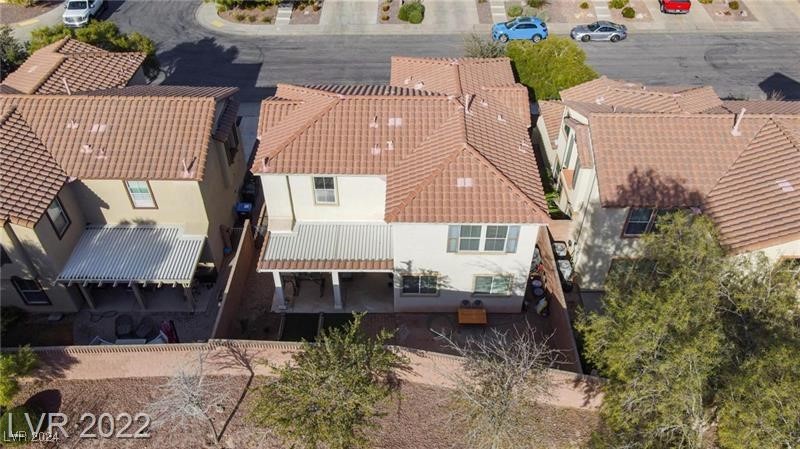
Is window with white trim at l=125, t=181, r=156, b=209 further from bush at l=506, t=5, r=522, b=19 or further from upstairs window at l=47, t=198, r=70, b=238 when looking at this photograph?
bush at l=506, t=5, r=522, b=19

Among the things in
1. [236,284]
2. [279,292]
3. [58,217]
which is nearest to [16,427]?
[58,217]

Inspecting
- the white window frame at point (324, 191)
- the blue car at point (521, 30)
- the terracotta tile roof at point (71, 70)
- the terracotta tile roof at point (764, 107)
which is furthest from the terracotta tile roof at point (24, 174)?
the blue car at point (521, 30)

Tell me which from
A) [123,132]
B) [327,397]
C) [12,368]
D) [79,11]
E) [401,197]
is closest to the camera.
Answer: [327,397]

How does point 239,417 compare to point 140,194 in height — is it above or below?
below

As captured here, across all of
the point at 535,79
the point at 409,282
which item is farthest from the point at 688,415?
the point at 535,79

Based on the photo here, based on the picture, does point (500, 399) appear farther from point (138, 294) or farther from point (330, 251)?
point (138, 294)

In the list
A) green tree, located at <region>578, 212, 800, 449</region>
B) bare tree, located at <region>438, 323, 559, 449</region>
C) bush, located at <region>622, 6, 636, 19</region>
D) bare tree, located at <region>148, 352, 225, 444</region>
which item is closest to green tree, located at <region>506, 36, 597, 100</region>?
bush, located at <region>622, 6, 636, 19</region>
